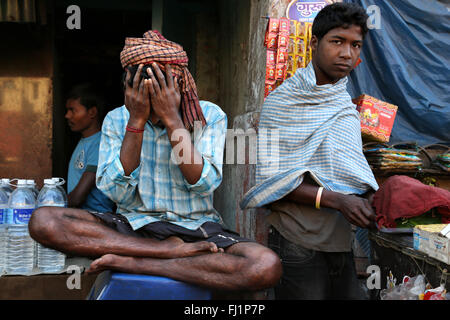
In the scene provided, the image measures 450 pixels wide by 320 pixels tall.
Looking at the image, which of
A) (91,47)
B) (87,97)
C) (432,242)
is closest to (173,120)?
(432,242)

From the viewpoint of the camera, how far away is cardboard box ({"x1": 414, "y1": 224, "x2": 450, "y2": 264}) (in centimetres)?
181

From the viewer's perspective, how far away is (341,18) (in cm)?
237

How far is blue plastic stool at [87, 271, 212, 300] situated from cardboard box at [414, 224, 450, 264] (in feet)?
3.29

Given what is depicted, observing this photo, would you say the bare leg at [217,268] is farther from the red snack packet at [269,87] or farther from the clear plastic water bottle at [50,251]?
the red snack packet at [269,87]

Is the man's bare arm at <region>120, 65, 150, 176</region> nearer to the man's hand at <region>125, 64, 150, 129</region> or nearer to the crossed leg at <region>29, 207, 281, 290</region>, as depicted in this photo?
the man's hand at <region>125, 64, 150, 129</region>

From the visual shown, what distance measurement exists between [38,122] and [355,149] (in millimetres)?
3214

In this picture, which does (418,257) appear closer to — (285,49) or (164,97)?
(164,97)

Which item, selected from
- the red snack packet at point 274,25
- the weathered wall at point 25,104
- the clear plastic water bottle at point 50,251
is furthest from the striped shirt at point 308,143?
the weathered wall at point 25,104

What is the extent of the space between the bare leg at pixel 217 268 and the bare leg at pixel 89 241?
0.06 meters

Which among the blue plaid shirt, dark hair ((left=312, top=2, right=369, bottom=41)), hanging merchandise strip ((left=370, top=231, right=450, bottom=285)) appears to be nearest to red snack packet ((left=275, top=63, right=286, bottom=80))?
dark hair ((left=312, top=2, right=369, bottom=41))

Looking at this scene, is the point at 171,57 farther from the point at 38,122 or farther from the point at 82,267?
the point at 38,122

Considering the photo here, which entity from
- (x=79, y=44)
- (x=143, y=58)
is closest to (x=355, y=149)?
(x=143, y=58)

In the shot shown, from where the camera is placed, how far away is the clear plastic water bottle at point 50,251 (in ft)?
8.74

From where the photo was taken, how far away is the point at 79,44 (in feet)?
20.5
